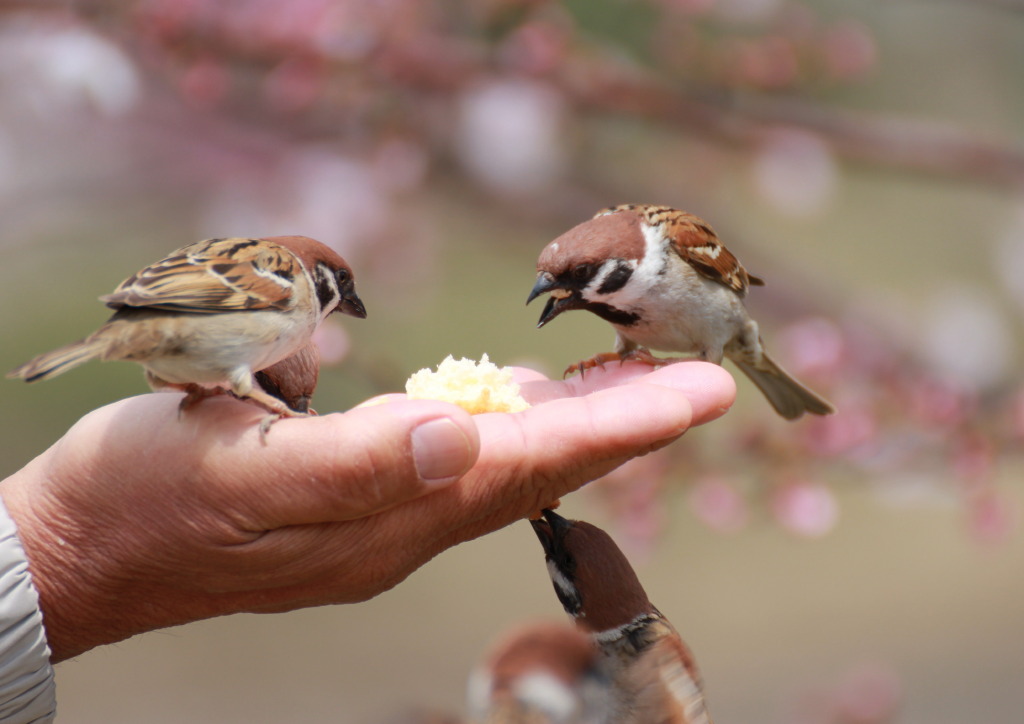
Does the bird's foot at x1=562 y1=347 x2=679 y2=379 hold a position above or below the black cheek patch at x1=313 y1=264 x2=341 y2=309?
below

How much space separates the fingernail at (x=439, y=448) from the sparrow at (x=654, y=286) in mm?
500

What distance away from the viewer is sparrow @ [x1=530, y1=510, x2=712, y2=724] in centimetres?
118

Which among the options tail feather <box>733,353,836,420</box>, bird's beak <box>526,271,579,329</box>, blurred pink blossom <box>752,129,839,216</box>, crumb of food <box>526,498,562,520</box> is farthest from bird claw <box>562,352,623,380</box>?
blurred pink blossom <box>752,129,839,216</box>

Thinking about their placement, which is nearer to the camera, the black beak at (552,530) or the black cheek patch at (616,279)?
the black beak at (552,530)

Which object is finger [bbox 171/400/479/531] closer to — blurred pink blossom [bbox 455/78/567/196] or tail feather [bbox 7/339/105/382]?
tail feather [bbox 7/339/105/382]

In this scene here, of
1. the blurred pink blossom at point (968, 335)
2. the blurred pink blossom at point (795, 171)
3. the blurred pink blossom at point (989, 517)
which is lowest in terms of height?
the blurred pink blossom at point (989, 517)

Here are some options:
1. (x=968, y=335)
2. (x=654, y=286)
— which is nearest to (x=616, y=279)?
(x=654, y=286)

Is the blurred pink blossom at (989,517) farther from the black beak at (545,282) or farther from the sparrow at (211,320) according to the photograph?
the sparrow at (211,320)

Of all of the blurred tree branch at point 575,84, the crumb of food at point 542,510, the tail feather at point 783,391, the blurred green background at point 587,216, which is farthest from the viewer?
the blurred green background at point 587,216

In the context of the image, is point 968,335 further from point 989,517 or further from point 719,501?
point 719,501

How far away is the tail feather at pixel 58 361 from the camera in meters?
0.90

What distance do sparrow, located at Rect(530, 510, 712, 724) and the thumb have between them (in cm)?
31

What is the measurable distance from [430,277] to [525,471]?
2.23 m

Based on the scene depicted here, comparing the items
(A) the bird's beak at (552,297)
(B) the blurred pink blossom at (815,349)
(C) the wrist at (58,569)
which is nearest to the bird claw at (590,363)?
(A) the bird's beak at (552,297)
